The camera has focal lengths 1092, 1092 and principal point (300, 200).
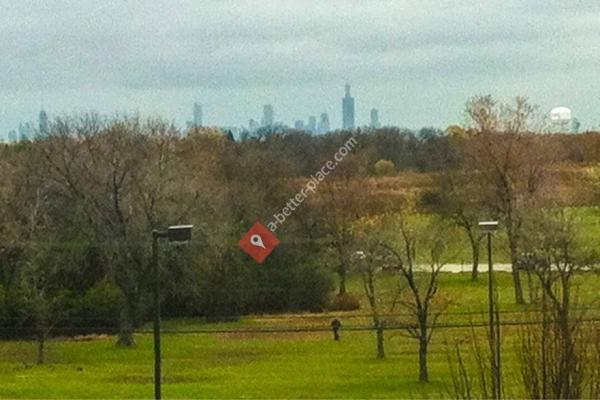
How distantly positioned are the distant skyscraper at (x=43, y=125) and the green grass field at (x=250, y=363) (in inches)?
187

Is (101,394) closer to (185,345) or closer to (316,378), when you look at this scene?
(316,378)

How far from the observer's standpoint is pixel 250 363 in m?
18.0

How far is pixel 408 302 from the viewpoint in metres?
17.2

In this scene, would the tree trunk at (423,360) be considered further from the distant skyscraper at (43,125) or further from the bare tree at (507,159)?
the distant skyscraper at (43,125)

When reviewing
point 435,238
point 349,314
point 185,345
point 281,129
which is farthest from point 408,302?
point 281,129

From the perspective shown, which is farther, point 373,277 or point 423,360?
point 373,277

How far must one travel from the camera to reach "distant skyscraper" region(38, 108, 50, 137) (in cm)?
2315

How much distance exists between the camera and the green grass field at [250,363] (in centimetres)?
1469

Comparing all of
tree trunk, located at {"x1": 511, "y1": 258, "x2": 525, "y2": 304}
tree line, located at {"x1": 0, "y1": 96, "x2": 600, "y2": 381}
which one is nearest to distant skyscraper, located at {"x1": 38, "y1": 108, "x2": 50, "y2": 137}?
tree line, located at {"x1": 0, "y1": 96, "x2": 600, "y2": 381}

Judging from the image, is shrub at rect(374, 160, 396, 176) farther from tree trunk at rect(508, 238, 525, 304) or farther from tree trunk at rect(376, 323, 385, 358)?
tree trunk at rect(376, 323, 385, 358)

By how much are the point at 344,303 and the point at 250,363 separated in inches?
128

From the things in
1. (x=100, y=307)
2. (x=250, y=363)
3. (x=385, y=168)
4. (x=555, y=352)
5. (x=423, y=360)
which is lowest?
(x=250, y=363)

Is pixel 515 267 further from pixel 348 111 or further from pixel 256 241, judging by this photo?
pixel 348 111

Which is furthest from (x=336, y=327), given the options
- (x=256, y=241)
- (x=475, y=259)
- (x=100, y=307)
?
(x=100, y=307)
